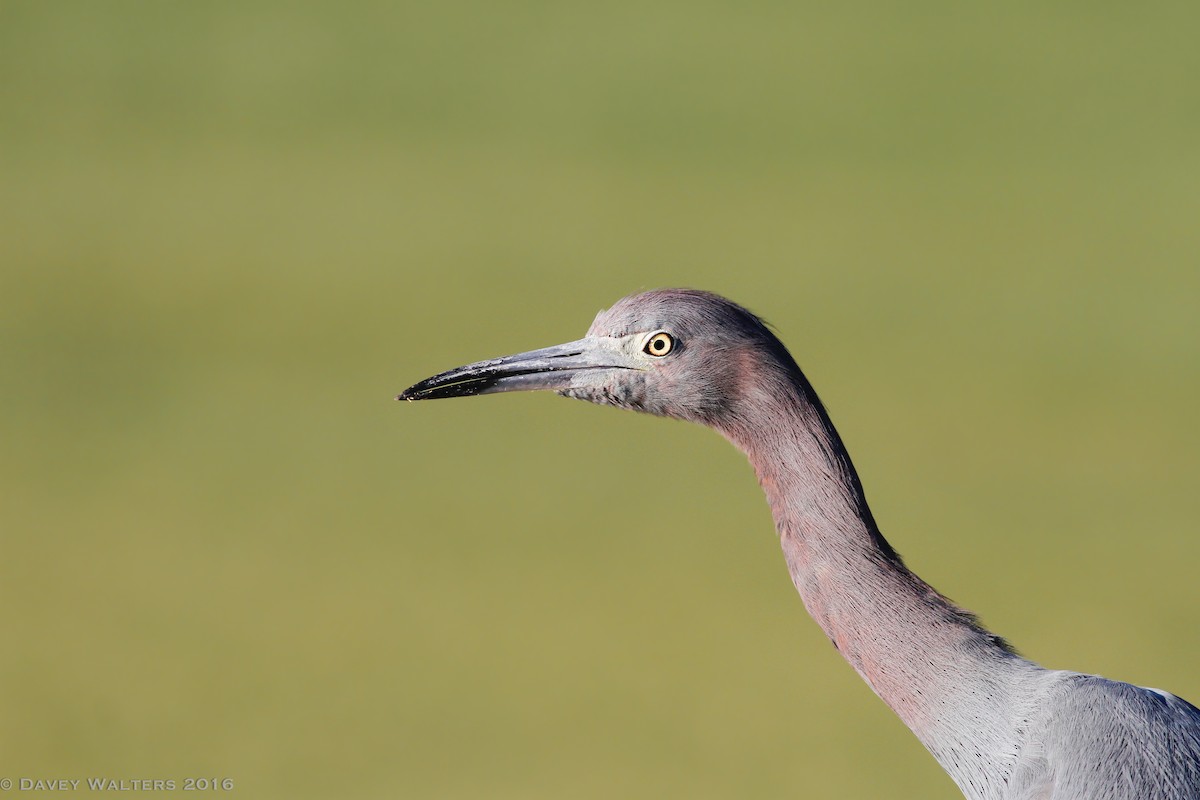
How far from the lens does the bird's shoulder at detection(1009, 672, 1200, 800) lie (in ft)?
8.16

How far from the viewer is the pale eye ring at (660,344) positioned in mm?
2896

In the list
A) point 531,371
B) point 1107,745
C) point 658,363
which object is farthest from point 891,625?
point 531,371

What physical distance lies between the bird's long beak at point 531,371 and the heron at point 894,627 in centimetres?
8

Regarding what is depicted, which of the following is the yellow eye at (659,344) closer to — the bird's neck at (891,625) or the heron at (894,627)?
the heron at (894,627)

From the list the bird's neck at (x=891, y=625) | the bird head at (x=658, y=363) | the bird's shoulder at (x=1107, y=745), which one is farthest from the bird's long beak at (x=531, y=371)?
the bird's shoulder at (x=1107, y=745)

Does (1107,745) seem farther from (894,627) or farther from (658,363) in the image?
(658,363)

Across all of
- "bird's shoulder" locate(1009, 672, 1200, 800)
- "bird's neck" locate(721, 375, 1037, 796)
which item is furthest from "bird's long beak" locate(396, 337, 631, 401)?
"bird's shoulder" locate(1009, 672, 1200, 800)

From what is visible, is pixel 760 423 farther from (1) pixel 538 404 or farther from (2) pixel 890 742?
(1) pixel 538 404

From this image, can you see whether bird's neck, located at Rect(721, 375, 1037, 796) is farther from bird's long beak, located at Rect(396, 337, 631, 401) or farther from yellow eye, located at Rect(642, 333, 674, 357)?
bird's long beak, located at Rect(396, 337, 631, 401)

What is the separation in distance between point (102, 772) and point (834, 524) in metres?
6.43

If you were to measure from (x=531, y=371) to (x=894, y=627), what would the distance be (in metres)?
0.88

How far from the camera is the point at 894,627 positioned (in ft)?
8.67

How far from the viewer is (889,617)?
2.64 m

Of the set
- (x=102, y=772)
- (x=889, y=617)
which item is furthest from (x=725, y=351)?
(x=102, y=772)
